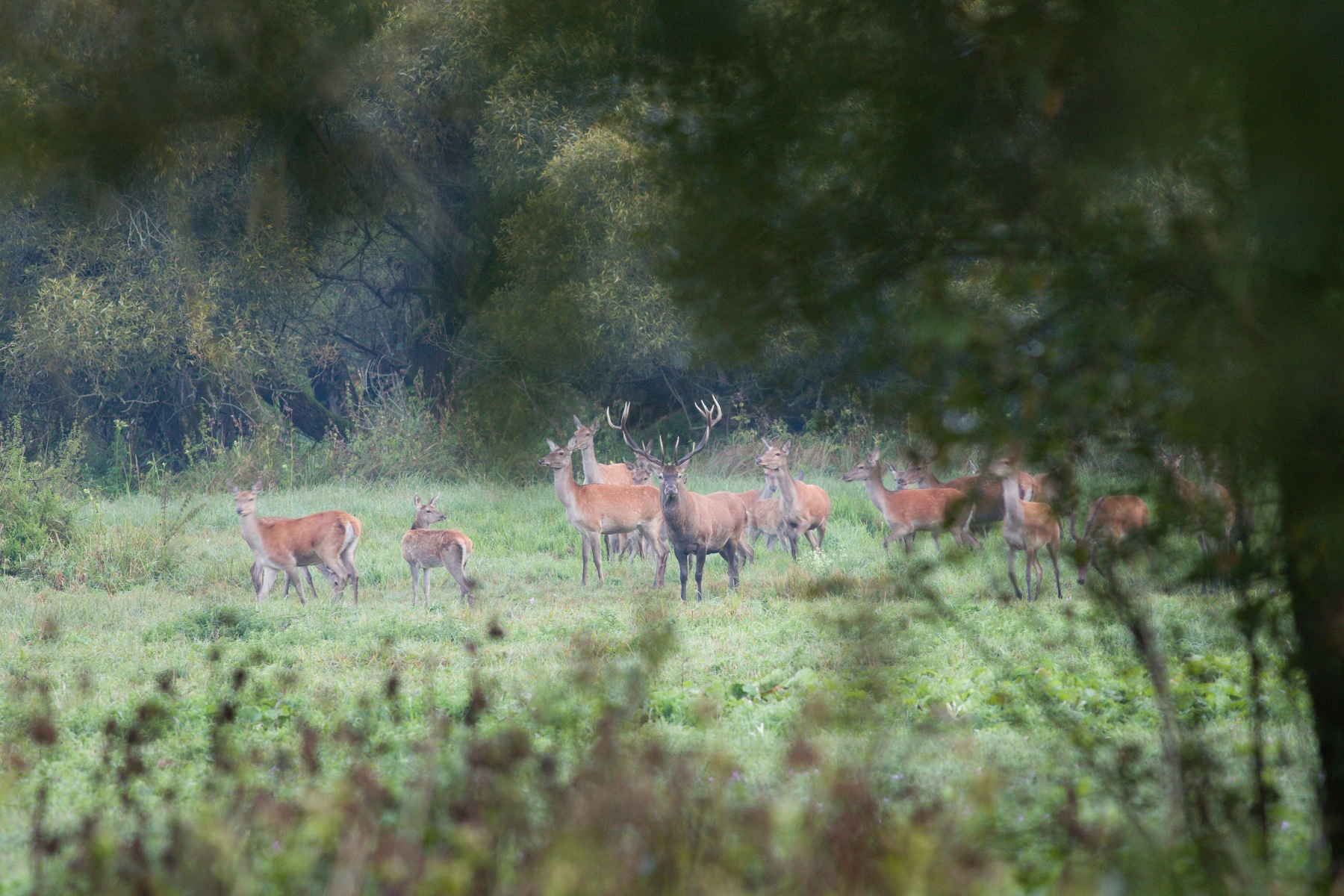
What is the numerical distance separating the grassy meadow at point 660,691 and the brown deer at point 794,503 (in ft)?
2.61

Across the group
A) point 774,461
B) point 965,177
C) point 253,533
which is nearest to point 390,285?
point 774,461

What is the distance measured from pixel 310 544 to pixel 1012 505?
576 centimetres

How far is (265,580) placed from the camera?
35.8ft

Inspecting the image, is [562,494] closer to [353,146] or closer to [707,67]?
[353,146]

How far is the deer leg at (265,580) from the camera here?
10.7 meters

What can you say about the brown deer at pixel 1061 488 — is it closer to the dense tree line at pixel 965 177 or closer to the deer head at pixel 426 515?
the dense tree line at pixel 965 177

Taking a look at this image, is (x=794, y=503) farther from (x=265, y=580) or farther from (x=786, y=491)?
(x=265, y=580)

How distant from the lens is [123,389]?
823 inches

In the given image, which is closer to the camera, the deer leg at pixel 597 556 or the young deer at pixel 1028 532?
the young deer at pixel 1028 532

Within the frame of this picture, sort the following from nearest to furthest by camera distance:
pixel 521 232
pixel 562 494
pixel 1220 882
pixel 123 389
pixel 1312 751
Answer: pixel 1220 882 → pixel 1312 751 → pixel 562 494 → pixel 521 232 → pixel 123 389

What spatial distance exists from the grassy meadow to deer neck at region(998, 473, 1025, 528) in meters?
0.62

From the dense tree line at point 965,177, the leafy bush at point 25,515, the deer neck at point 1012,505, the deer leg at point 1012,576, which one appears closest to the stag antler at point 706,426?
the deer neck at point 1012,505

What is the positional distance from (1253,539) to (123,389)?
20478 millimetres

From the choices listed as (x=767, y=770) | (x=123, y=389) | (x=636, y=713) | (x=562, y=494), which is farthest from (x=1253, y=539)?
(x=123, y=389)
